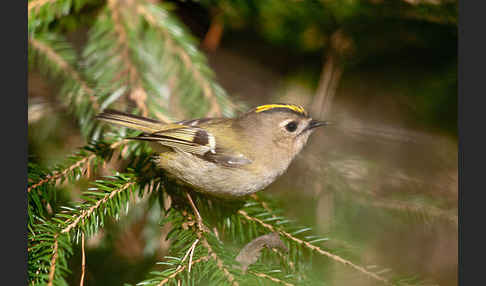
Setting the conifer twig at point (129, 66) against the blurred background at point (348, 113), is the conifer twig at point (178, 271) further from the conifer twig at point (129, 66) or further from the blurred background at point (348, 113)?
the conifer twig at point (129, 66)

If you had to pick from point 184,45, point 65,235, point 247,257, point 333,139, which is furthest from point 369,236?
point 65,235

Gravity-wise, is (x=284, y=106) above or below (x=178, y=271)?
above

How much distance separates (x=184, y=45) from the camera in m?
1.73

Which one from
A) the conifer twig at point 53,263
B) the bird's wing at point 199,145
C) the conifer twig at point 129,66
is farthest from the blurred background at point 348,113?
the conifer twig at point 53,263

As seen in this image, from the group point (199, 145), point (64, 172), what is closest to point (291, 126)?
point (199, 145)

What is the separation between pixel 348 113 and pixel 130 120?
1.87m

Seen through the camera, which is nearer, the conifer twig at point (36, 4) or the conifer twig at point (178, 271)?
the conifer twig at point (178, 271)

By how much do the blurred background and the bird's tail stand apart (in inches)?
23.1

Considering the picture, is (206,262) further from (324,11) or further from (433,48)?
(433,48)

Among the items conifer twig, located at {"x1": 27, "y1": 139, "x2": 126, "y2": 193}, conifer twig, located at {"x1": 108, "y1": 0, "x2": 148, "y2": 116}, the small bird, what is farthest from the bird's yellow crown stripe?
conifer twig, located at {"x1": 27, "y1": 139, "x2": 126, "y2": 193}

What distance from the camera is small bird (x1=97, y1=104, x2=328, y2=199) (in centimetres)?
140

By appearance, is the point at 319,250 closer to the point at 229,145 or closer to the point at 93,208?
the point at 229,145

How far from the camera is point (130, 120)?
1434 mm

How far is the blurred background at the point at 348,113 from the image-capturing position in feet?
5.74
